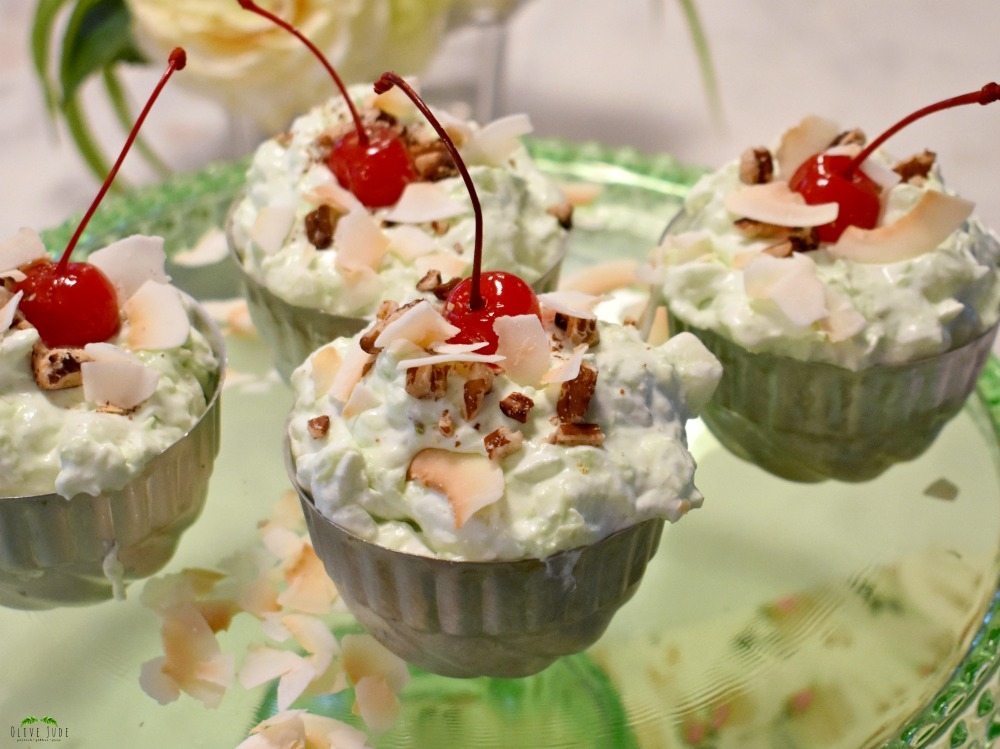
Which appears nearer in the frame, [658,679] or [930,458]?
[658,679]

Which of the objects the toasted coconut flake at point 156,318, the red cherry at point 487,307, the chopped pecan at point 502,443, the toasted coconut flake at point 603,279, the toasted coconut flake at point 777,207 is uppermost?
the red cherry at point 487,307

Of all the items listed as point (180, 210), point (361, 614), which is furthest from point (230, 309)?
point (361, 614)

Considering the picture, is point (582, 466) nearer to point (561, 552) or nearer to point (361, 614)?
point (561, 552)

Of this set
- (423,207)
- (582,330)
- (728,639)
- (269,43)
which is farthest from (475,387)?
(269,43)

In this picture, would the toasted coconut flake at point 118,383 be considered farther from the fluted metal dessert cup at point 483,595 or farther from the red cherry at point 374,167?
the red cherry at point 374,167

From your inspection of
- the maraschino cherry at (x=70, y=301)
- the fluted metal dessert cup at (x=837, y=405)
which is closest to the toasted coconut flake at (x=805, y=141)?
the fluted metal dessert cup at (x=837, y=405)

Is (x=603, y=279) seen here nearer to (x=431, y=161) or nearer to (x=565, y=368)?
(x=431, y=161)

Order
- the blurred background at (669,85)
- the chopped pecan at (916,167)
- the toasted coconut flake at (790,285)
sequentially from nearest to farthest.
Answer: the toasted coconut flake at (790,285) → the chopped pecan at (916,167) → the blurred background at (669,85)
